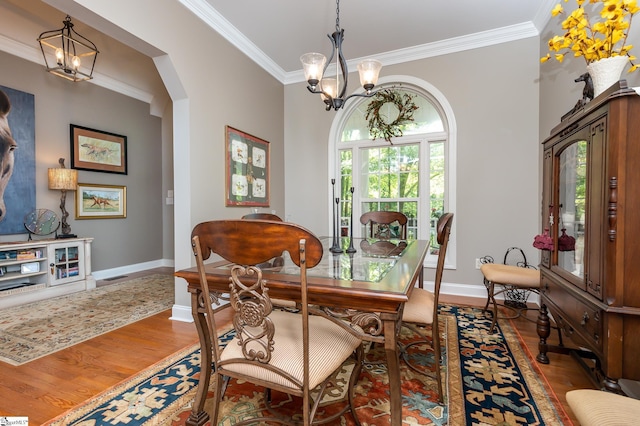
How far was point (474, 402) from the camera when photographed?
4.93 feet

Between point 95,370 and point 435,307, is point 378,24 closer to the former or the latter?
point 435,307

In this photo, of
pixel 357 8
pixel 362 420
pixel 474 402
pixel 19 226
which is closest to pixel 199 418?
pixel 362 420

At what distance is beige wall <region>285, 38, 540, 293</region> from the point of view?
3.12 meters

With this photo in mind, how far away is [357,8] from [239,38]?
133cm

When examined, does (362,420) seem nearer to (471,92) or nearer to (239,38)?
(471,92)

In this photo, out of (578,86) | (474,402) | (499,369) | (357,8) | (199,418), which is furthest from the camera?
(357,8)

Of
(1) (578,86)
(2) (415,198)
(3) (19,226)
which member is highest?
(1) (578,86)

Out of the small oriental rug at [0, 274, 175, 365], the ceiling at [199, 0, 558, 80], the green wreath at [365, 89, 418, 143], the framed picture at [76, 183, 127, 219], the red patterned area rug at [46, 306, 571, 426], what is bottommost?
the small oriental rug at [0, 274, 175, 365]

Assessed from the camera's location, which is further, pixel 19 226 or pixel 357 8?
pixel 19 226

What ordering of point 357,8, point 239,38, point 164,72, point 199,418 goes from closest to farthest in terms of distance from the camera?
point 199,418, point 164,72, point 357,8, point 239,38

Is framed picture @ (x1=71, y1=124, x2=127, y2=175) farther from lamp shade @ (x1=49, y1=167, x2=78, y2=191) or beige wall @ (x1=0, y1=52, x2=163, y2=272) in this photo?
lamp shade @ (x1=49, y1=167, x2=78, y2=191)

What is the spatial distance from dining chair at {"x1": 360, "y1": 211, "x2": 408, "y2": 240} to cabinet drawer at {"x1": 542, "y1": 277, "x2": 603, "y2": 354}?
1136mm

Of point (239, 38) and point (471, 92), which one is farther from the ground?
point (239, 38)

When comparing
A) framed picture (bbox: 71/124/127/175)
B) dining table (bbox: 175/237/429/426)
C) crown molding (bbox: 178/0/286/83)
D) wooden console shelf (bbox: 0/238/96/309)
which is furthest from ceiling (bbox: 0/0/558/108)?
wooden console shelf (bbox: 0/238/96/309)
